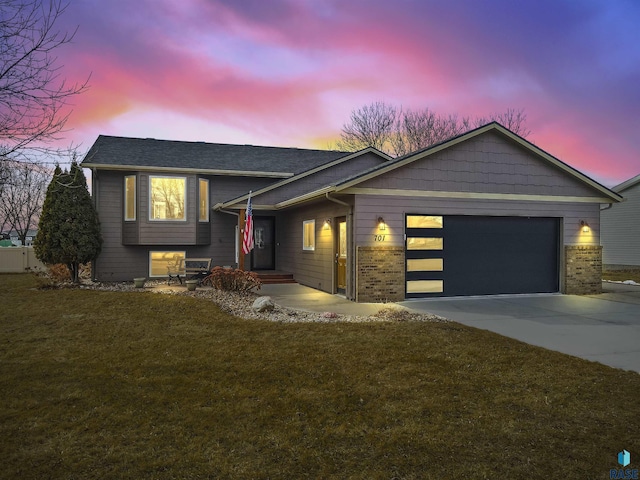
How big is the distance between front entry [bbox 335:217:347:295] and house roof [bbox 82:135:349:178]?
565cm

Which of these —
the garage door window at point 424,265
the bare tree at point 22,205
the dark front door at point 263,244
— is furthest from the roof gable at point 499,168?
the bare tree at point 22,205

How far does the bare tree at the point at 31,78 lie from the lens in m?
4.41

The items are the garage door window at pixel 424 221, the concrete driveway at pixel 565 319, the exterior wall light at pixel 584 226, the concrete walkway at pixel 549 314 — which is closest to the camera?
the concrete driveway at pixel 565 319

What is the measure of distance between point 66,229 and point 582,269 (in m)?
15.8

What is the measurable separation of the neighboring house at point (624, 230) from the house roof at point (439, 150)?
12408 millimetres

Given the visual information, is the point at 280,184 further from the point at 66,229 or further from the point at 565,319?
the point at 565,319

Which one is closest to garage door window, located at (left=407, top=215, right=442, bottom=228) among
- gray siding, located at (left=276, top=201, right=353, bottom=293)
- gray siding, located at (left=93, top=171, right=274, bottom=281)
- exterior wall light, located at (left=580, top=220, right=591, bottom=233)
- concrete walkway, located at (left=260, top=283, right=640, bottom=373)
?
gray siding, located at (left=276, top=201, right=353, bottom=293)

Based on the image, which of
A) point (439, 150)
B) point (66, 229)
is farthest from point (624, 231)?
point (66, 229)

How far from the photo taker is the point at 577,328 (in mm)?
8078

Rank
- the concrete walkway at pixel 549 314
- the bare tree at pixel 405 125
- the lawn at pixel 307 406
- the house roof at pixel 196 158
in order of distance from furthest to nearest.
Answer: the bare tree at pixel 405 125, the house roof at pixel 196 158, the concrete walkway at pixel 549 314, the lawn at pixel 307 406

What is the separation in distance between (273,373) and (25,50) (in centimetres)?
441

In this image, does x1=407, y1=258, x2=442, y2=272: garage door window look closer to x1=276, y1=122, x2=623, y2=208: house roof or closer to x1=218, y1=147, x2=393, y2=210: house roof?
x1=276, y1=122, x2=623, y2=208: house roof

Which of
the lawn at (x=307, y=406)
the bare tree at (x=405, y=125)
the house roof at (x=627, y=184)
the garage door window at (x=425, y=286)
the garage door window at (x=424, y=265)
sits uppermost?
the bare tree at (x=405, y=125)

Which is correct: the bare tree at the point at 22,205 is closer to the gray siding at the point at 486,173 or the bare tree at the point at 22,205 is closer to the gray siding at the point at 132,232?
the gray siding at the point at 132,232
